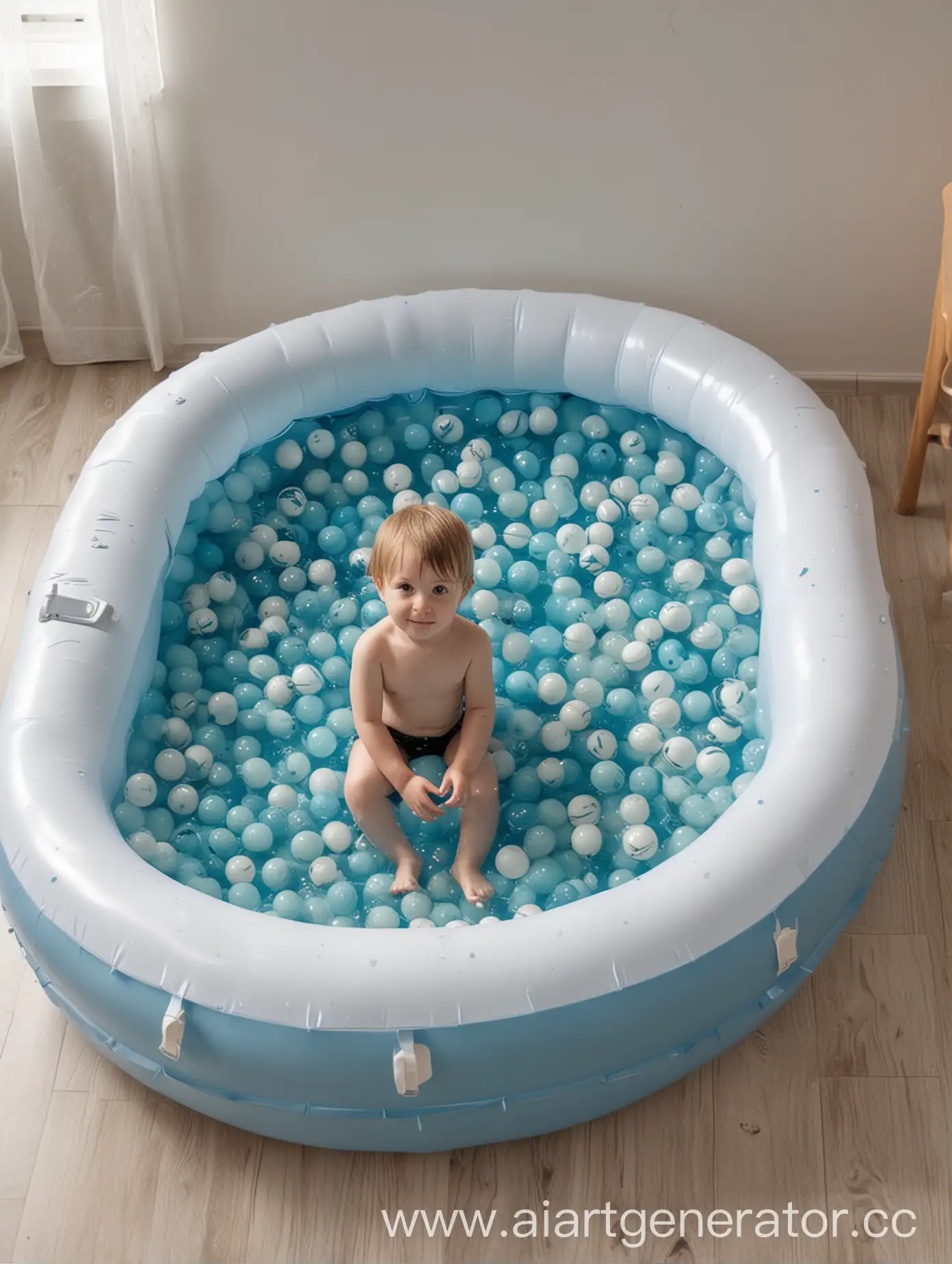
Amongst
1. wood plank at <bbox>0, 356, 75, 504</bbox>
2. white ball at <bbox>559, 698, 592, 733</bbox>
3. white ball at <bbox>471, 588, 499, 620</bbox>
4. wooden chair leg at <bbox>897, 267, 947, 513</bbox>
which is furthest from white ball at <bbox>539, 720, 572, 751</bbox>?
wood plank at <bbox>0, 356, 75, 504</bbox>

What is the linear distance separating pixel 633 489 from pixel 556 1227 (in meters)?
1.10

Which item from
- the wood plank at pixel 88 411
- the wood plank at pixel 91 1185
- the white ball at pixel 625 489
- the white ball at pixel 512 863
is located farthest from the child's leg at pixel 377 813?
the wood plank at pixel 88 411

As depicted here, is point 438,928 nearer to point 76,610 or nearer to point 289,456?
point 76,610

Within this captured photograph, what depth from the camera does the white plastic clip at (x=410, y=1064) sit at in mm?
1452

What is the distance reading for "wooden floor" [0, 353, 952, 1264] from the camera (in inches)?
61.6

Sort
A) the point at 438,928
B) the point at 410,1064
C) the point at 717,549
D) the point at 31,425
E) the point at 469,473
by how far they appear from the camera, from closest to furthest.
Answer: the point at 410,1064 < the point at 438,928 < the point at 717,549 < the point at 469,473 < the point at 31,425

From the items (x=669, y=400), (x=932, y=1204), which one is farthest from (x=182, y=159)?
(x=932, y=1204)

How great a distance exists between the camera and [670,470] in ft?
7.13

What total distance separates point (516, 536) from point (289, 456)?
399 millimetres

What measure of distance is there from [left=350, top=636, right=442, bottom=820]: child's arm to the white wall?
882 mm

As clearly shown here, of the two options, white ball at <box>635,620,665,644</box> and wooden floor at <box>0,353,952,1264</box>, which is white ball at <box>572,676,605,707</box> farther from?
wooden floor at <box>0,353,952,1264</box>

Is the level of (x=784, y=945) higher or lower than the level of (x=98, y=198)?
lower

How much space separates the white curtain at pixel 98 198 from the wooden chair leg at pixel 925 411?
128 cm

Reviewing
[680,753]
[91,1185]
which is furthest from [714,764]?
[91,1185]
